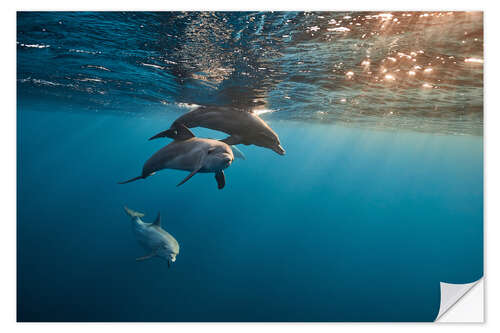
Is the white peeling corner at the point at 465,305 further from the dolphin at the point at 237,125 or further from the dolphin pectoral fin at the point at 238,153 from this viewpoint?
the dolphin pectoral fin at the point at 238,153

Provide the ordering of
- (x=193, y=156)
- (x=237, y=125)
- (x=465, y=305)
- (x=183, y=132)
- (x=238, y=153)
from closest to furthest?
(x=193, y=156)
(x=183, y=132)
(x=465, y=305)
(x=237, y=125)
(x=238, y=153)

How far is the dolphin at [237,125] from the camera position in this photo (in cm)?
473

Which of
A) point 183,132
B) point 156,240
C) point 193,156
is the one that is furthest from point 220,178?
point 156,240

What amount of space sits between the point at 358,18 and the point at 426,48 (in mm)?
1956

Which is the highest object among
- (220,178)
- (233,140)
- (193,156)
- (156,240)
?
(233,140)

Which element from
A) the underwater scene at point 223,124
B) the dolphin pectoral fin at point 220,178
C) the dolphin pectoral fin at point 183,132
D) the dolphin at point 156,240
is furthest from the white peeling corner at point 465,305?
the dolphin at point 156,240

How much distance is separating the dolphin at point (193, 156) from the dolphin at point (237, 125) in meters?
0.36

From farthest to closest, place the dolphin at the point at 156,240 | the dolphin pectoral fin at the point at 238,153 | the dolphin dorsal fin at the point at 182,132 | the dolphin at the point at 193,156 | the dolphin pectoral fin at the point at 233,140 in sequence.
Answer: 1. the dolphin at the point at 156,240
2. the dolphin pectoral fin at the point at 238,153
3. the dolphin pectoral fin at the point at 233,140
4. the dolphin dorsal fin at the point at 182,132
5. the dolphin at the point at 193,156

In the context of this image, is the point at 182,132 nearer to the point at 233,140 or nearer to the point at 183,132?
the point at 183,132

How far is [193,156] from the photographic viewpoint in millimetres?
3594

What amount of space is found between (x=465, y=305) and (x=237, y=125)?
555 cm

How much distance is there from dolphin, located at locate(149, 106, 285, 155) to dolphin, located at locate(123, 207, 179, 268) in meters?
3.76
